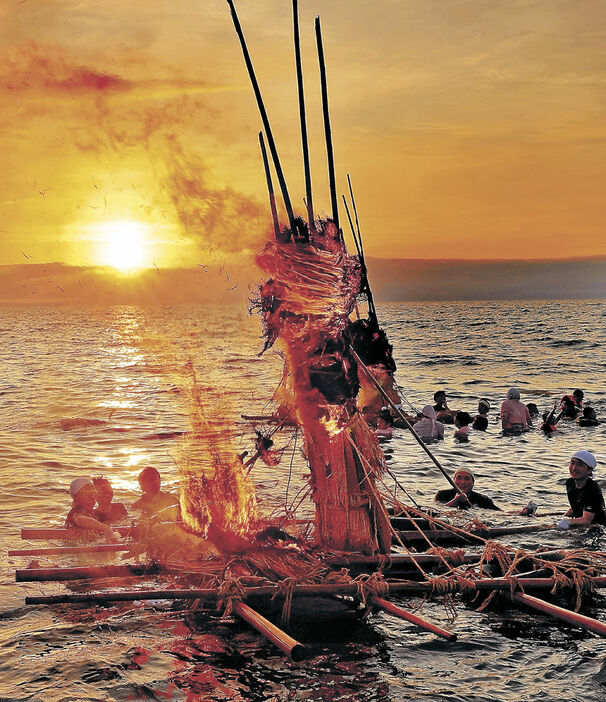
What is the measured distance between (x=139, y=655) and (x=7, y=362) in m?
58.7

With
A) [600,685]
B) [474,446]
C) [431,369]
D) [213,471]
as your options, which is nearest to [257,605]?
[213,471]

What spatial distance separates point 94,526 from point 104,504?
1.27 metres

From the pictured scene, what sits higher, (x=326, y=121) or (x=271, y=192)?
(x=326, y=121)

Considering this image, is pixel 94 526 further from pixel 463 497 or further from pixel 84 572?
pixel 463 497

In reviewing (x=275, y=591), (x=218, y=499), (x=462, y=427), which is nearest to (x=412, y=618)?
(x=275, y=591)

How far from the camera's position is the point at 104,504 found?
12516 millimetres

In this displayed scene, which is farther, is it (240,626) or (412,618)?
(240,626)

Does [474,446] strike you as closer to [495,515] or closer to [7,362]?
[495,515]

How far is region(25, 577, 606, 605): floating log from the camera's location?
7988 millimetres

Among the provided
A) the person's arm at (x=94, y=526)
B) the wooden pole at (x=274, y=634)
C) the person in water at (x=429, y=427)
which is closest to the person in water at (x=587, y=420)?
the person in water at (x=429, y=427)

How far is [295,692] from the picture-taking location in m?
7.35


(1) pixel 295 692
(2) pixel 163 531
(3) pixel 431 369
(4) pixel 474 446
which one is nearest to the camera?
→ (1) pixel 295 692

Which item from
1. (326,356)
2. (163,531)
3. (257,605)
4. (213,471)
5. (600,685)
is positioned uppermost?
(326,356)

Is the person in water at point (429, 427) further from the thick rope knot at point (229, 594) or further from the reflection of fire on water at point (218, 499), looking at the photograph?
the thick rope knot at point (229, 594)
